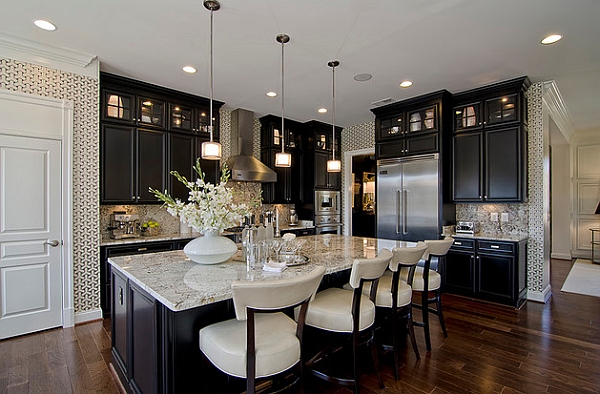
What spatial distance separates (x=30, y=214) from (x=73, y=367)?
172 centimetres

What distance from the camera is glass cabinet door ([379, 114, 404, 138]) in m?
5.12

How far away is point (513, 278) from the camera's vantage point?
4.00 m

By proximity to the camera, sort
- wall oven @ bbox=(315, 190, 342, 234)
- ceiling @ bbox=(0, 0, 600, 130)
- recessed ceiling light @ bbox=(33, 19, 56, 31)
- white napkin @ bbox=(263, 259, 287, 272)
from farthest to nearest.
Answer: wall oven @ bbox=(315, 190, 342, 234) < recessed ceiling light @ bbox=(33, 19, 56, 31) < ceiling @ bbox=(0, 0, 600, 130) < white napkin @ bbox=(263, 259, 287, 272)

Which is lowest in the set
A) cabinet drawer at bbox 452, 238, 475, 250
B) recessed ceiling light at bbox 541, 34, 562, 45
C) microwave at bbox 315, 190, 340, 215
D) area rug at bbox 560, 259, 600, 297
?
area rug at bbox 560, 259, 600, 297

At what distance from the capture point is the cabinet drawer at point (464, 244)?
4351 mm

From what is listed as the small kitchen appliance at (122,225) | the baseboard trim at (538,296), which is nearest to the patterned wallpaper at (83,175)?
the small kitchen appliance at (122,225)

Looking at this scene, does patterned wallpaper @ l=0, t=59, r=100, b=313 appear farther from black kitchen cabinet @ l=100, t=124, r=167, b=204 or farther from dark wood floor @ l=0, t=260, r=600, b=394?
dark wood floor @ l=0, t=260, r=600, b=394

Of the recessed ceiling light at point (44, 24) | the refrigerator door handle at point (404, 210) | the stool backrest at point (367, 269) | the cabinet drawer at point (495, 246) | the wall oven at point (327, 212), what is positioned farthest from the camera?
the wall oven at point (327, 212)

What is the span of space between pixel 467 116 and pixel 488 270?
2248 mm

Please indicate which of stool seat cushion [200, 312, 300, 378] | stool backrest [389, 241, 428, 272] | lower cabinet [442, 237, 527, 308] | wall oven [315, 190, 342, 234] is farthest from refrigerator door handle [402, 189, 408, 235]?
stool seat cushion [200, 312, 300, 378]

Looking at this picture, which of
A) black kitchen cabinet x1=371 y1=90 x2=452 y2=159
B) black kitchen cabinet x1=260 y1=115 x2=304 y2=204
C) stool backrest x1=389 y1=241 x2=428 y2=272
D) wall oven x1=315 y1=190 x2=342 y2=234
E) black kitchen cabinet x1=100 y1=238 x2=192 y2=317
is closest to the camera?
stool backrest x1=389 y1=241 x2=428 y2=272

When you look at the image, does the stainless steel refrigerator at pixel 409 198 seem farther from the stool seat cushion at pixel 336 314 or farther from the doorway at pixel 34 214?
the doorway at pixel 34 214

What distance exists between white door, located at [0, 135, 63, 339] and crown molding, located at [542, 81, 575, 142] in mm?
6301

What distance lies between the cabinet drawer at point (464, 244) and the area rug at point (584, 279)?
1934 millimetres
